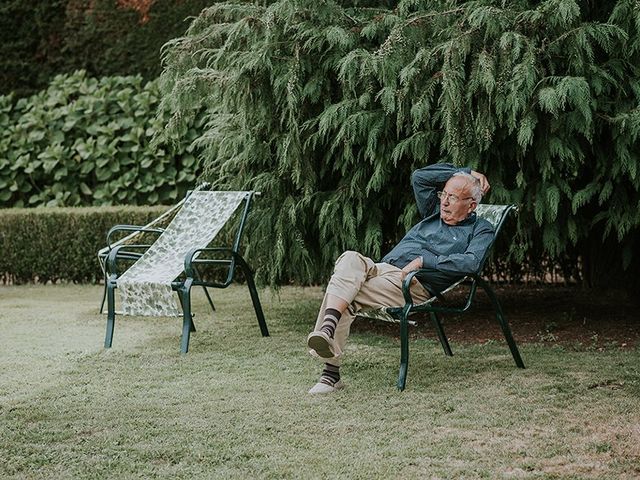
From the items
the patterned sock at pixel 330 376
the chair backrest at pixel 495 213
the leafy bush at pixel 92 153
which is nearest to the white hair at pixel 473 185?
the chair backrest at pixel 495 213

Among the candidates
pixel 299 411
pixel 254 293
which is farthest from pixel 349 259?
pixel 254 293

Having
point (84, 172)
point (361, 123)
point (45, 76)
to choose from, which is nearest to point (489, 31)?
point (361, 123)

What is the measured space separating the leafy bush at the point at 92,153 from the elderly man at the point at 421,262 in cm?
538

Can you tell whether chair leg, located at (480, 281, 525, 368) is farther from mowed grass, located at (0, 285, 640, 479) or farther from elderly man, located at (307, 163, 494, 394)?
elderly man, located at (307, 163, 494, 394)

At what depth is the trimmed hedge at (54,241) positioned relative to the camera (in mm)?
9727

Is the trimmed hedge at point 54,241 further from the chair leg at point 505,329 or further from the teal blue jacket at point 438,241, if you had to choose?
the chair leg at point 505,329

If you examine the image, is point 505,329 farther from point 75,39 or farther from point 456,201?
point 75,39

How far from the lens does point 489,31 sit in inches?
226

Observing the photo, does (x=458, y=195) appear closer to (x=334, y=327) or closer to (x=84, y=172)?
(x=334, y=327)

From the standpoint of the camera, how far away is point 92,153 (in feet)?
35.7

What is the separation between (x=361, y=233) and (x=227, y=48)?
1.45 meters

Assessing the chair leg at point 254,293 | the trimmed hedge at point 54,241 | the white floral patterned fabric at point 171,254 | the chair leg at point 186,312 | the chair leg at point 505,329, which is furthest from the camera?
the trimmed hedge at point 54,241

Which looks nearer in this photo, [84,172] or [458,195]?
[458,195]

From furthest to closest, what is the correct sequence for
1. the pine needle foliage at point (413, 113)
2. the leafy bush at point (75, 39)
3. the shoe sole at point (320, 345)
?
the leafy bush at point (75, 39), the pine needle foliage at point (413, 113), the shoe sole at point (320, 345)
